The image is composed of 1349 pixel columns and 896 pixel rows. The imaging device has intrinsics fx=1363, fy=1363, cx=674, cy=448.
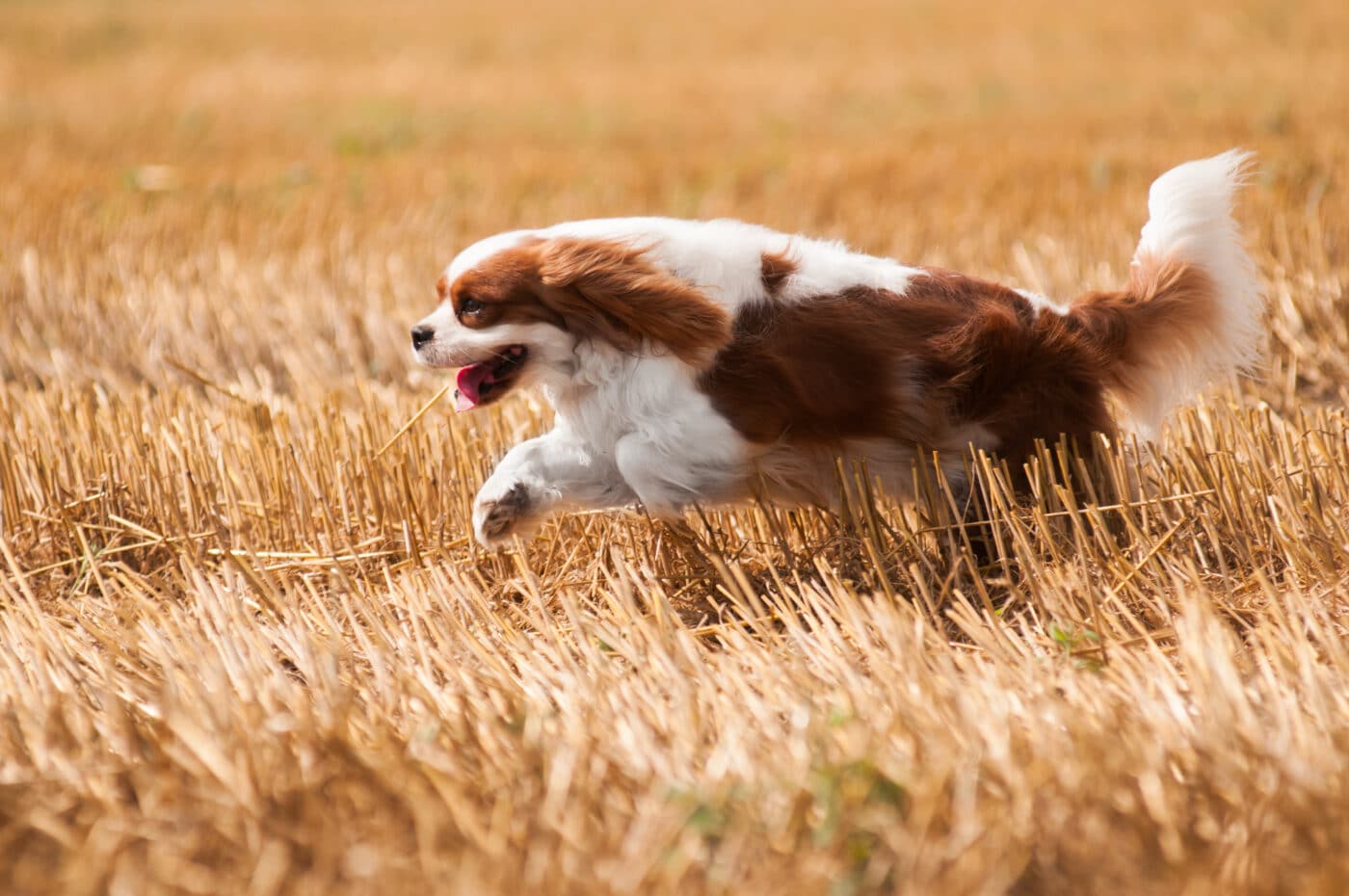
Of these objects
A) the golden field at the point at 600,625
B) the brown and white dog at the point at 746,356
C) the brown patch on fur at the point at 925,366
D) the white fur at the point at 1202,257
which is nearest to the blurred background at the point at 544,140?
the golden field at the point at 600,625

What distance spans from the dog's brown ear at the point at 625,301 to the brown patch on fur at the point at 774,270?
0.19 metres

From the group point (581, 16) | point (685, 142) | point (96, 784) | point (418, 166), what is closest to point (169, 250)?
point (418, 166)

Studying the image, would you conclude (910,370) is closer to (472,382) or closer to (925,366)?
(925,366)

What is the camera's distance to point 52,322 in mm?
6602

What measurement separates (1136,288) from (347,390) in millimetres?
3099

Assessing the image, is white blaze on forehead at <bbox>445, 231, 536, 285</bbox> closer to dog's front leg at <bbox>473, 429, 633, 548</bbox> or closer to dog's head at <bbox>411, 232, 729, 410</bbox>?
dog's head at <bbox>411, 232, 729, 410</bbox>

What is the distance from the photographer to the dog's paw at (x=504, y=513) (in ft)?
11.6

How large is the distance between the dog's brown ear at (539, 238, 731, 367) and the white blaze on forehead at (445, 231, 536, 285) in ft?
0.32

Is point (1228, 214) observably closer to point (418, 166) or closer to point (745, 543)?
point (745, 543)

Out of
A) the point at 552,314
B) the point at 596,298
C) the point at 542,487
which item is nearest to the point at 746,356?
the point at 596,298

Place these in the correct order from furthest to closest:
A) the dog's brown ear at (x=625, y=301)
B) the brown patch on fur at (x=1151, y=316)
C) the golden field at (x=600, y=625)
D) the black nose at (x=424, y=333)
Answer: the brown patch on fur at (x=1151, y=316) < the black nose at (x=424, y=333) < the dog's brown ear at (x=625, y=301) < the golden field at (x=600, y=625)

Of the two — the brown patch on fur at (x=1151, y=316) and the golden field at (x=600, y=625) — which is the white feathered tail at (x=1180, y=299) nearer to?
the brown patch on fur at (x=1151, y=316)

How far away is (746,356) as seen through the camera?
11.3ft

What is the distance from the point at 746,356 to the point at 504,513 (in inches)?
29.3
